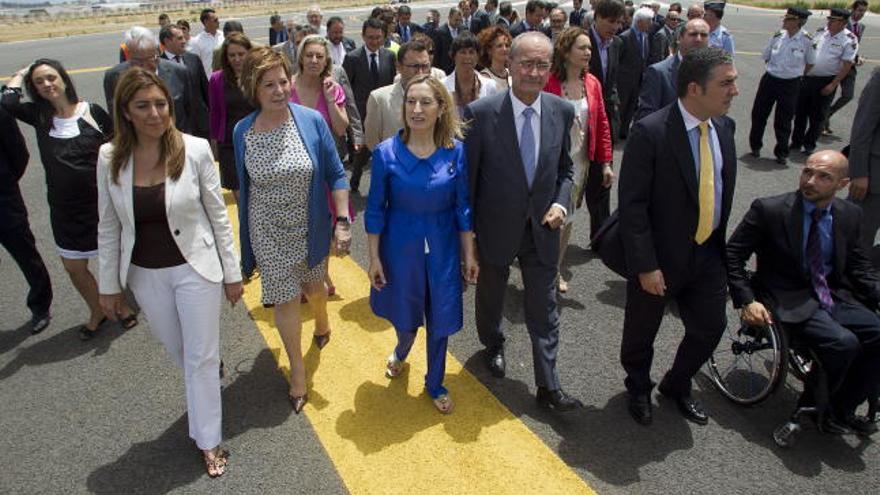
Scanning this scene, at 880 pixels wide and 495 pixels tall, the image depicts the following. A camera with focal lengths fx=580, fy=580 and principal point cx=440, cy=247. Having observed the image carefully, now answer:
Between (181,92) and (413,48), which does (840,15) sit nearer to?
(413,48)

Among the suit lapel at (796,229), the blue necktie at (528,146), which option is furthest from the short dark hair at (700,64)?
the suit lapel at (796,229)

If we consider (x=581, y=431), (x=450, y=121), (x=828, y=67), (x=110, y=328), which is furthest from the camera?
(x=828, y=67)

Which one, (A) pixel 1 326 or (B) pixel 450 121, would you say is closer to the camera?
(B) pixel 450 121

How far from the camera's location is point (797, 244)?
3240mm

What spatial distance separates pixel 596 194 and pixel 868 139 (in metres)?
1.96

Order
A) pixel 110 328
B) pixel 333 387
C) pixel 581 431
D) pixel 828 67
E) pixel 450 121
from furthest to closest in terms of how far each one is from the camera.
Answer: pixel 828 67 → pixel 110 328 → pixel 333 387 → pixel 581 431 → pixel 450 121

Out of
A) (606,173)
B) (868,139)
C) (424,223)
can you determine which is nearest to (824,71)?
(868,139)

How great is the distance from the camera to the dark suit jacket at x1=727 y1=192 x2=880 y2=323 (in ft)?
10.6

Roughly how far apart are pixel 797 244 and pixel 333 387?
286 centimetres

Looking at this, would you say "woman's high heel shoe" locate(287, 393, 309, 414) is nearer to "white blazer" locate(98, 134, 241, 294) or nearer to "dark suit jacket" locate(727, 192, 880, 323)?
"white blazer" locate(98, 134, 241, 294)

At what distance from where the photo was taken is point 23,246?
4320 millimetres

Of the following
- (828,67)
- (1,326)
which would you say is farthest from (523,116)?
(828,67)

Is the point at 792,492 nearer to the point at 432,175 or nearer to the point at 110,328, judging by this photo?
the point at 432,175

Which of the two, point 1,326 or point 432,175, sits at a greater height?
point 432,175
